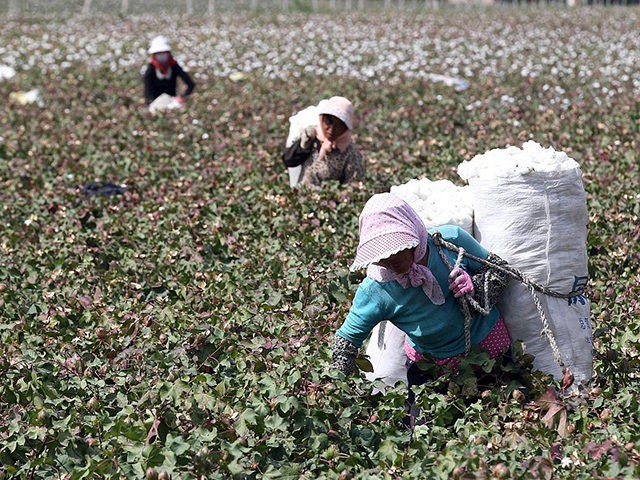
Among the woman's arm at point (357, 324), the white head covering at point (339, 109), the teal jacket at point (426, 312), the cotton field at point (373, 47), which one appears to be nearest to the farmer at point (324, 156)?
the white head covering at point (339, 109)

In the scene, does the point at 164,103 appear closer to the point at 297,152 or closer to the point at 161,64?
the point at 161,64

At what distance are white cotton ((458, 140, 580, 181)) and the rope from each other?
1.42 ft

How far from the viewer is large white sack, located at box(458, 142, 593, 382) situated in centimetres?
436

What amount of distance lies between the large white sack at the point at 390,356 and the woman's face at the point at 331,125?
266 cm

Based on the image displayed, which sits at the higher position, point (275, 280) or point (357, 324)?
point (357, 324)

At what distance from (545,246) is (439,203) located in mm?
537

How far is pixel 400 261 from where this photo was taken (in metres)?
3.93

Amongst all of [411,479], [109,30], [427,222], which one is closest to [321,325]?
[427,222]

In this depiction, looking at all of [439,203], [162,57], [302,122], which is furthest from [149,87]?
[439,203]

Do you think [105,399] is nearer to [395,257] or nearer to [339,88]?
[395,257]

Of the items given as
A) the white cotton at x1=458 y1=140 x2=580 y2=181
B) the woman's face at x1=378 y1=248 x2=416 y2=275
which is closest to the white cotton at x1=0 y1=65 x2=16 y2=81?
the white cotton at x1=458 y1=140 x2=580 y2=181

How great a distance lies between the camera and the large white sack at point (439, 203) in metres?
4.57

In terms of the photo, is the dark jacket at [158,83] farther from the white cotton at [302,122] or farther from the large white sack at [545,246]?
the large white sack at [545,246]

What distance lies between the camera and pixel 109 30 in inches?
832
